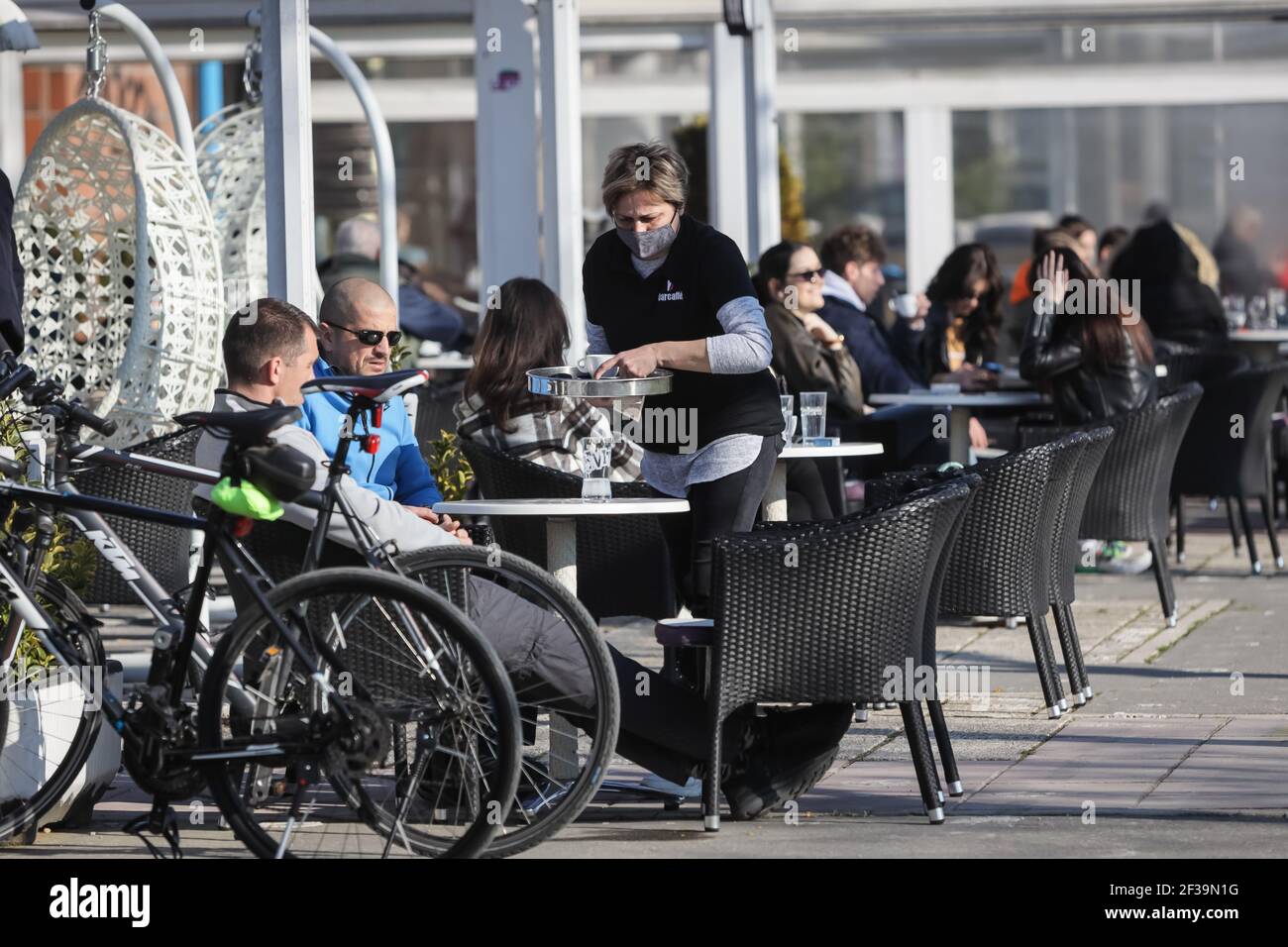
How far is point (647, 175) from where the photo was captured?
5.38 m

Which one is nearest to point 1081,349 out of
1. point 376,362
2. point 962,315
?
point 962,315

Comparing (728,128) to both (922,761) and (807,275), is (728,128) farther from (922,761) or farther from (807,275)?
(922,761)

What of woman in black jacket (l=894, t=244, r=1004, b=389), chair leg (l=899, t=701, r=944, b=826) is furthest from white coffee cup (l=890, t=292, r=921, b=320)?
chair leg (l=899, t=701, r=944, b=826)

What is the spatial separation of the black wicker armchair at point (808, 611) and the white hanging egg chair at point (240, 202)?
16.3 feet

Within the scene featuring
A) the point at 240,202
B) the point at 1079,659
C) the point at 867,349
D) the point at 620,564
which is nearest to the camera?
the point at 620,564

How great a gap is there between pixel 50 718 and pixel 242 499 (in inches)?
33.2

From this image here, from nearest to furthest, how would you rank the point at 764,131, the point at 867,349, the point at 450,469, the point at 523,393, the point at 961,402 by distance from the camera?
the point at 523,393 < the point at 450,469 < the point at 961,402 < the point at 867,349 < the point at 764,131

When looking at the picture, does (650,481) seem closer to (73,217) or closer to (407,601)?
(407,601)

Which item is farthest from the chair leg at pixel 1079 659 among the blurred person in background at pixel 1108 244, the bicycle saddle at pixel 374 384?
the blurred person in background at pixel 1108 244

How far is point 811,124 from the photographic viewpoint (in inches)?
1012

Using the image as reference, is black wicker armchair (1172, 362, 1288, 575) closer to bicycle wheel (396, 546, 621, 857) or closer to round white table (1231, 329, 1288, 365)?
round white table (1231, 329, 1288, 365)

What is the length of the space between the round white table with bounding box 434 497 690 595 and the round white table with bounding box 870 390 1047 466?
3.34 m

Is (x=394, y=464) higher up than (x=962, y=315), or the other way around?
(x=962, y=315)
